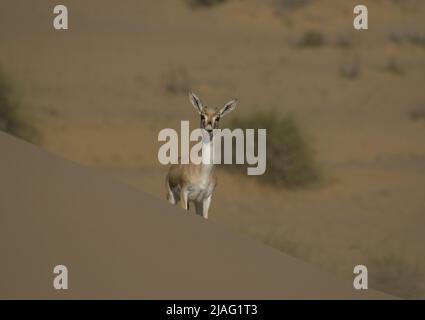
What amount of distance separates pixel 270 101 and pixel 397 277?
6401 millimetres

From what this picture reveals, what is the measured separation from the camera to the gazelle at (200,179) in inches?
428

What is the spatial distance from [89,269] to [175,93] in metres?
12.6

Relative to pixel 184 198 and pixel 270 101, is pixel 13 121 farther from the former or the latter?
pixel 184 198

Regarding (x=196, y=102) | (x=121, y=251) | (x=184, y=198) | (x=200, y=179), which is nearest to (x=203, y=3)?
(x=196, y=102)

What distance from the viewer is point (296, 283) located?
315 inches

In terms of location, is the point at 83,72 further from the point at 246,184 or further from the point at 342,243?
the point at 342,243

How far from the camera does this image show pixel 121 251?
7.99 metres

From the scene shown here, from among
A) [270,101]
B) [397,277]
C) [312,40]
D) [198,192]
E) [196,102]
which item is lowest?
[397,277]

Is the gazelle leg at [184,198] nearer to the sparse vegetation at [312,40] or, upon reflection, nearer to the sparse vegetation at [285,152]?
the sparse vegetation at [285,152]

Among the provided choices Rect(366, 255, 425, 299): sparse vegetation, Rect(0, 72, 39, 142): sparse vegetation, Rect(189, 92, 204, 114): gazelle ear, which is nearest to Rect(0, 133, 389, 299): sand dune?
Rect(189, 92, 204, 114): gazelle ear

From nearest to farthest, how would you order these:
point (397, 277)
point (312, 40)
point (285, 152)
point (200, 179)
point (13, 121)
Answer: point (200, 179)
point (397, 277)
point (285, 152)
point (13, 121)
point (312, 40)

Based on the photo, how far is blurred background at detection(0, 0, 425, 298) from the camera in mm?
16047
